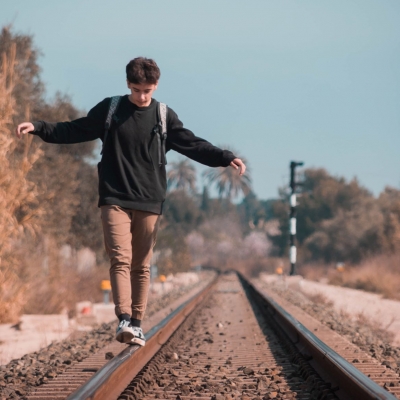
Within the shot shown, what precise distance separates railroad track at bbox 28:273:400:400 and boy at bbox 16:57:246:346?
1.70 feet

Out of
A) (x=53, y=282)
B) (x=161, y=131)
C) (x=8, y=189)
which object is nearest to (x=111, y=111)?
(x=161, y=131)

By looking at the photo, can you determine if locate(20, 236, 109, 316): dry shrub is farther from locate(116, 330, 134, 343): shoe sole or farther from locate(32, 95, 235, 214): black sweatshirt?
locate(32, 95, 235, 214): black sweatshirt

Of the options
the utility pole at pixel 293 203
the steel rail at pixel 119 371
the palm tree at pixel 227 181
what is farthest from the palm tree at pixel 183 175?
the steel rail at pixel 119 371

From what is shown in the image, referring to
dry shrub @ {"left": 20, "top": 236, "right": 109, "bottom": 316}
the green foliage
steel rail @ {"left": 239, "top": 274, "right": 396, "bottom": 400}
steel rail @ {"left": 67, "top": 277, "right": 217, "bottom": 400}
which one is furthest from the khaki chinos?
the green foliage

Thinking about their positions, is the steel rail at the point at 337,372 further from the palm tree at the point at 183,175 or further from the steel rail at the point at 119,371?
the palm tree at the point at 183,175

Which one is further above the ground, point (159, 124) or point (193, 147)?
point (159, 124)

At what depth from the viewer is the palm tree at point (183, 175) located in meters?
72.9

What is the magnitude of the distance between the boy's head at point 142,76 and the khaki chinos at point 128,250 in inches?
33.6

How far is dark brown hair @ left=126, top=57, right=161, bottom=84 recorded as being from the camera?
4.99 m

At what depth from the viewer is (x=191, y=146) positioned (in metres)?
5.48

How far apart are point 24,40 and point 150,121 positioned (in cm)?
1454

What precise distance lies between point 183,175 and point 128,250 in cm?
6825

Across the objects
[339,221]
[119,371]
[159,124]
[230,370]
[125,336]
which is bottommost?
[230,370]

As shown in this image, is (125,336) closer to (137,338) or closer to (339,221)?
(137,338)
